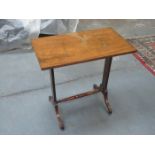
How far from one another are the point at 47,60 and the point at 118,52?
20.6 inches

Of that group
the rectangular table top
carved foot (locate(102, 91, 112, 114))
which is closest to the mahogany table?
the rectangular table top

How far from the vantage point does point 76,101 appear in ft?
6.59

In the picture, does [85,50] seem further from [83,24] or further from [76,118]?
[83,24]

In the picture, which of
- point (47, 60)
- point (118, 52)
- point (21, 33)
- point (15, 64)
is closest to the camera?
point (47, 60)

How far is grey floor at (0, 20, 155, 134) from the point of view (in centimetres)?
176

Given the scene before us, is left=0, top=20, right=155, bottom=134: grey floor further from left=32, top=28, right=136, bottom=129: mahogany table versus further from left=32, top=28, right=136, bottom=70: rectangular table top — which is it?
left=32, top=28, right=136, bottom=70: rectangular table top

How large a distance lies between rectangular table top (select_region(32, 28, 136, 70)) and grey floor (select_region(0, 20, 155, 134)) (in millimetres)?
696

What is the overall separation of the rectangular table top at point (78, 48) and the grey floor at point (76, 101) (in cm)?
70

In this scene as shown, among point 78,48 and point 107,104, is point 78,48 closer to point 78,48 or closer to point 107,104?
point 78,48

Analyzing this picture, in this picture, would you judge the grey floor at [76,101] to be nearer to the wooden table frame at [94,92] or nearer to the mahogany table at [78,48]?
the wooden table frame at [94,92]

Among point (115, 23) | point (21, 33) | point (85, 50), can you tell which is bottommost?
point (115, 23)

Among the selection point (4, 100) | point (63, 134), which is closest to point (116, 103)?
point (63, 134)

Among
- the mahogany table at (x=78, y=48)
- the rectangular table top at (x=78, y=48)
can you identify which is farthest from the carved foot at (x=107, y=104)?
the rectangular table top at (x=78, y=48)

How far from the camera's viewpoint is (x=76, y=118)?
6.02 ft
